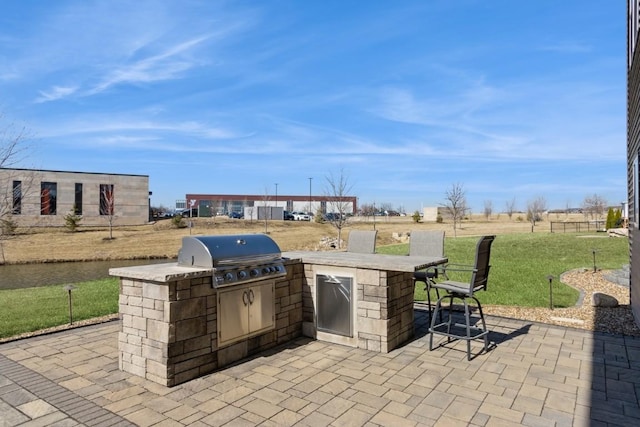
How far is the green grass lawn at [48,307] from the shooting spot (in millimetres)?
5488

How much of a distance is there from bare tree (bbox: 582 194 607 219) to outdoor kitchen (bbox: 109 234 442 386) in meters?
59.6

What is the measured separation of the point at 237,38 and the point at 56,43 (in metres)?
4.02

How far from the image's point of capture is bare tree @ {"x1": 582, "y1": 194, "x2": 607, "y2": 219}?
5216 cm

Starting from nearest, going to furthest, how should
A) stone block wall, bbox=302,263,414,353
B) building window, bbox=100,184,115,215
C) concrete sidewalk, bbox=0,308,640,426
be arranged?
concrete sidewalk, bbox=0,308,640,426 → stone block wall, bbox=302,263,414,353 → building window, bbox=100,184,115,215

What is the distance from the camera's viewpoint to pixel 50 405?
3104 millimetres

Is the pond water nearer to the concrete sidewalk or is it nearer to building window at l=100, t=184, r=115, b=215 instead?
the concrete sidewalk

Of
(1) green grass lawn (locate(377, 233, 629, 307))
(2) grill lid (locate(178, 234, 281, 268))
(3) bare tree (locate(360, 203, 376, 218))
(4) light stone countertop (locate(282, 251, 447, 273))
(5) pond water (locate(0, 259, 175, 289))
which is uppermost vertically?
(3) bare tree (locate(360, 203, 376, 218))

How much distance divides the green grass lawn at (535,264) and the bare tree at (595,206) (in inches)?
1575

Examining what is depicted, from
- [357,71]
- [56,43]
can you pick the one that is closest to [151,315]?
[56,43]

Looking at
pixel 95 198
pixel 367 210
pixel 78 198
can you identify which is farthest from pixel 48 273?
pixel 367 210

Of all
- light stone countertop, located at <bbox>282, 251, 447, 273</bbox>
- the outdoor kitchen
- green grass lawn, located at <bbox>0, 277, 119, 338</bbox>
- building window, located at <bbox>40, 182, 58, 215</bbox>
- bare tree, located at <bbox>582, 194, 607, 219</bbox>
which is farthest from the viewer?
bare tree, located at <bbox>582, 194, 607, 219</bbox>

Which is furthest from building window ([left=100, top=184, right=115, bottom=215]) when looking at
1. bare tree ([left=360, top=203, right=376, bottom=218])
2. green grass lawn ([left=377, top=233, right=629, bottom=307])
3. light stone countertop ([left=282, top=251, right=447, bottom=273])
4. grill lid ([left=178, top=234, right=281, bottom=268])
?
grill lid ([left=178, top=234, right=281, bottom=268])

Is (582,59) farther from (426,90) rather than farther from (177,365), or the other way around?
(177,365)

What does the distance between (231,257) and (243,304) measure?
1.97ft
